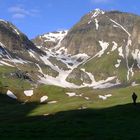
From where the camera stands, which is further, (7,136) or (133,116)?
(133,116)

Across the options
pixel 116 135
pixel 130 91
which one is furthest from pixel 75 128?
pixel 130 91

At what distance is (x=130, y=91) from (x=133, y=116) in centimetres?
9416

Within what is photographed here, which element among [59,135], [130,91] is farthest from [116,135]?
[130,91]

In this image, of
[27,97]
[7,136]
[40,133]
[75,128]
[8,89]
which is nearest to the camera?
[7,136]

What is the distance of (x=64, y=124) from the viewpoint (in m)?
59.3

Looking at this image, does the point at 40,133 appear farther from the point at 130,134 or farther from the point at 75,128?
the point at 130,134

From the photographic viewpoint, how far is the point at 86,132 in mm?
50531

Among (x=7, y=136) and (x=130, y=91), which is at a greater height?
(x=130, y=91)

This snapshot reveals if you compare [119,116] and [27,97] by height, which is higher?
[27,97]

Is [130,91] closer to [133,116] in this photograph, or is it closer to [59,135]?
[133,116]

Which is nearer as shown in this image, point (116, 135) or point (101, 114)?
point (116, 135)

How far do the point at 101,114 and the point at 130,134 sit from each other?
24.0 meters

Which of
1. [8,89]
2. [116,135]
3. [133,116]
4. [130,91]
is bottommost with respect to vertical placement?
[116,135]

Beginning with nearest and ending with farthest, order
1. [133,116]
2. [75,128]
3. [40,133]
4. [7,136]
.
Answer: [7,136] → [40,133] → [75,128] → [133,116]
